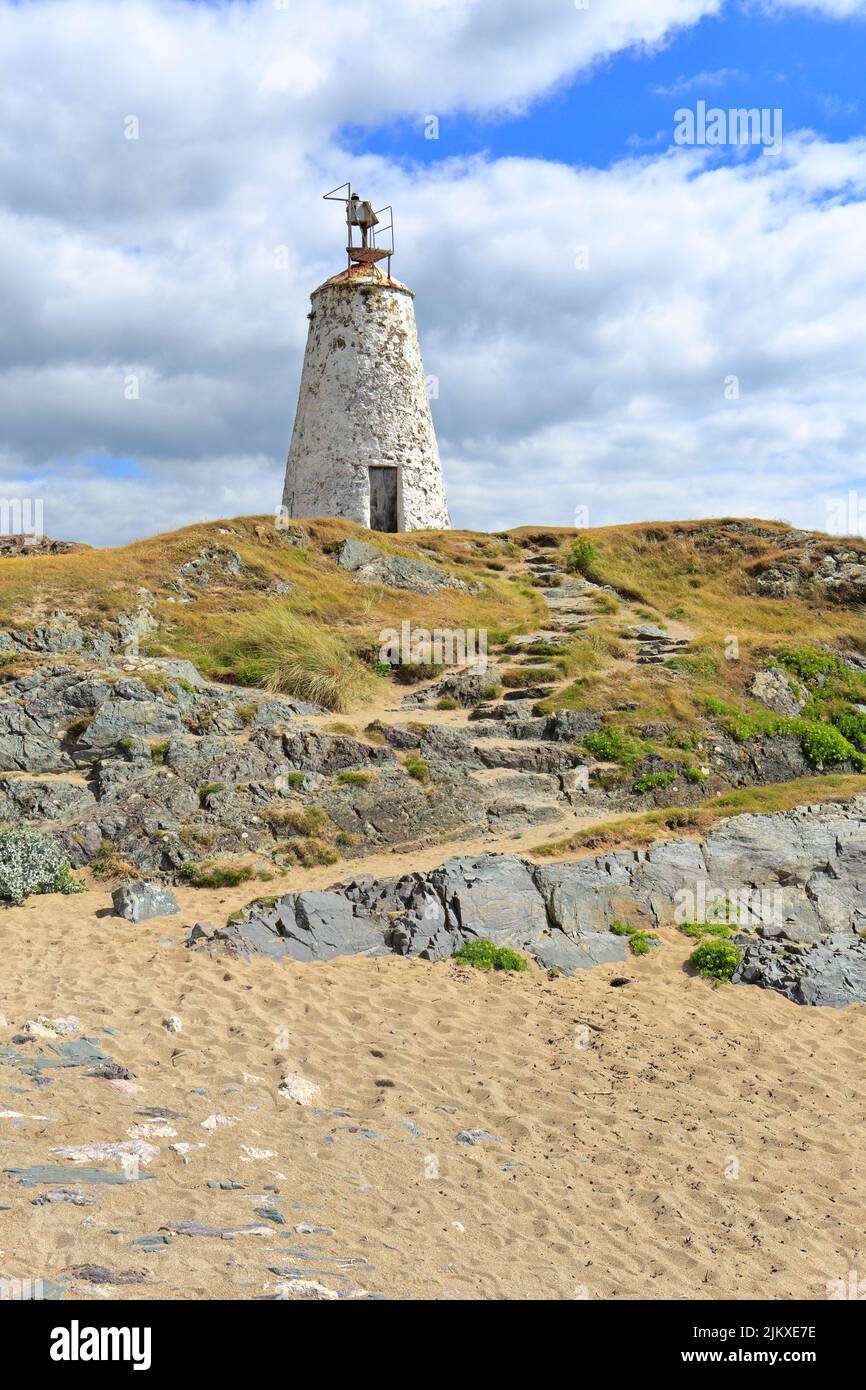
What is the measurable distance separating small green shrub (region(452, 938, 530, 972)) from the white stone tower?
23124mm

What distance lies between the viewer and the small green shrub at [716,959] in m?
12.0

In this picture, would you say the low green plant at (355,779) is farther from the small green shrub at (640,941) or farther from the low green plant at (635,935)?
the small green shrub at (640,941)

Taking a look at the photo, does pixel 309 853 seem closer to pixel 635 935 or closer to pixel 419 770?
pixel 419 770

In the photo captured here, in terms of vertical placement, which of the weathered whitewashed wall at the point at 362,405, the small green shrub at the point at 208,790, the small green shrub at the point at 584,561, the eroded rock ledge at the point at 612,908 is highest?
the weathered whitewashed wall at the point at 362,405

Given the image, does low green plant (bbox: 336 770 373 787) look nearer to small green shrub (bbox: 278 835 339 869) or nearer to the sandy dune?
small green shrub (bbox: 278 835 339 869)

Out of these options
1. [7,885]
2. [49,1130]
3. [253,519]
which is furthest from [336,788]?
[253,519]

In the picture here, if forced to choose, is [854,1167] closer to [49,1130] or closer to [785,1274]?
[785,1274]

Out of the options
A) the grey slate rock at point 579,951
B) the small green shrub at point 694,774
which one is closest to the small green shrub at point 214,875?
the grey slate rock at point 579,951

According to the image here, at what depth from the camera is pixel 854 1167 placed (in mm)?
8141

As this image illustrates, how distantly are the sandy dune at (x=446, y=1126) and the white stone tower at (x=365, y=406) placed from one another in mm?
23551

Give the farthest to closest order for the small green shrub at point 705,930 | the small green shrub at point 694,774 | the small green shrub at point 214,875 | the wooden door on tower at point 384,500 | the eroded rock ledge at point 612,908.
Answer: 1. the wooden door on tower at point 384,500
2. the small green shrub at point 694,774
3. the small green shrub at point 214,875
4. the small green shrub at point 705,930
5. the eroded rock ledge at point 612,908

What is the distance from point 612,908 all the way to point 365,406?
24557 millimetres

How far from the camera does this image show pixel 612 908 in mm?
13422

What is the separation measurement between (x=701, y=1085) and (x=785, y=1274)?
2928 mm
